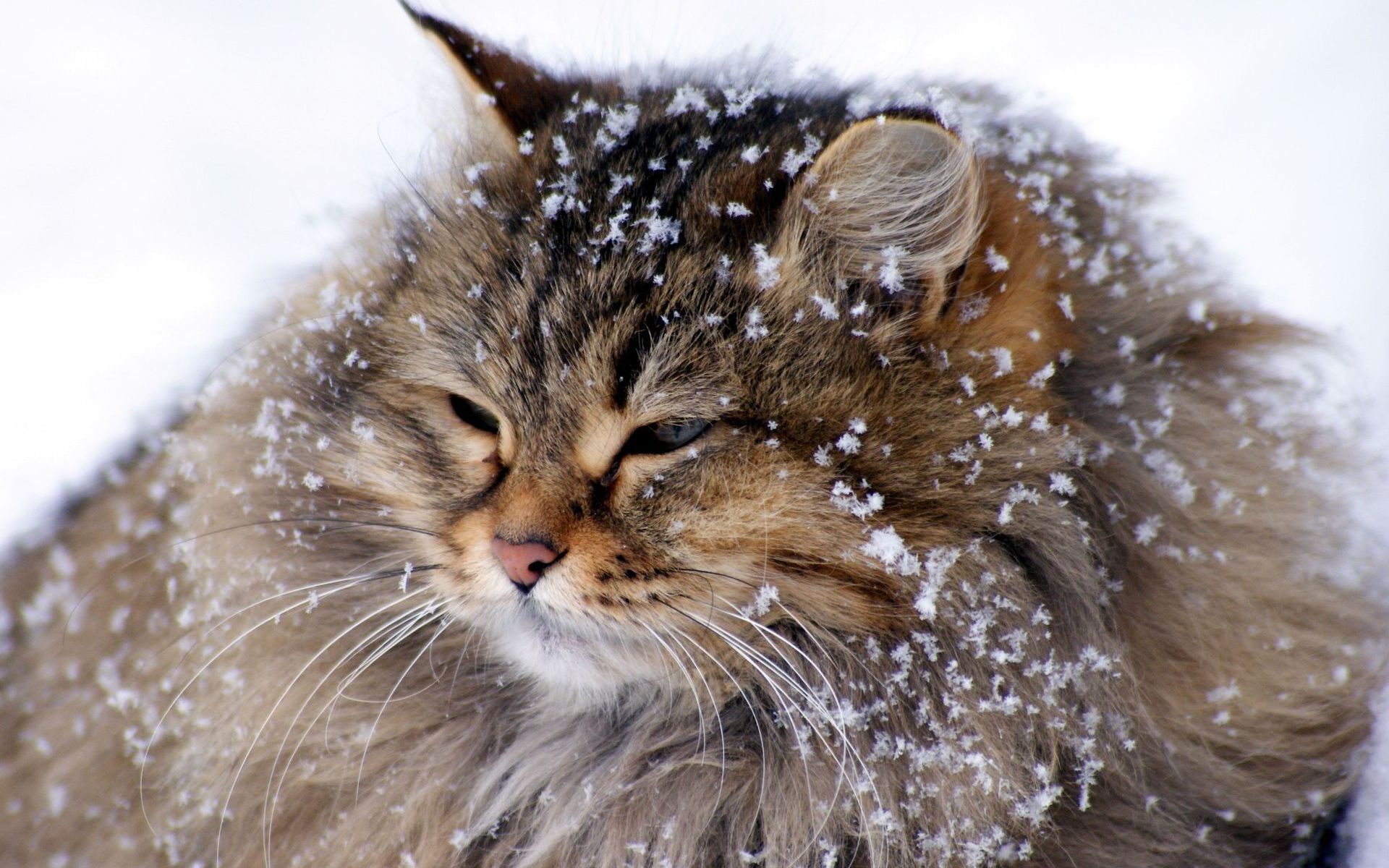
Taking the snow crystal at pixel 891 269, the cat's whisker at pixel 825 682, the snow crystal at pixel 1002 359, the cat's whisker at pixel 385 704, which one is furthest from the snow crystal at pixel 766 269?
the cat's whisker at pixel 385 704

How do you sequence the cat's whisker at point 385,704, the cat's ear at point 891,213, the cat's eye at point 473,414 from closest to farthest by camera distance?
the cat's ear at point 891,213 → the cat's eye at point 473,414 → the cat's whisker at point 385,704

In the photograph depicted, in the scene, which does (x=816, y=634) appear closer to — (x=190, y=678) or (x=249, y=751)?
(x=249, y=751)

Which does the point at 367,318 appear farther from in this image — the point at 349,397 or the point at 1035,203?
the point at 1035,203

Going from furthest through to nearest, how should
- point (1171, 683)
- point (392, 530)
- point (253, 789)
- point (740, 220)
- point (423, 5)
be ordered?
1. point (423, 5)
2. point (253, 789)
3. point (392, 530)
4. point (1171, 683)
5. point (740, 220)

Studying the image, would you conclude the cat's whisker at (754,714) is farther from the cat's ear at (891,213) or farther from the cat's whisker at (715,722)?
the cat's ear at (891,213)

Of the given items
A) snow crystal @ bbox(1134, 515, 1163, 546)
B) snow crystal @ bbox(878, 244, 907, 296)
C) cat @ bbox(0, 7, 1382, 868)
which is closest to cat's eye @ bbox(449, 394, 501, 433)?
cat @ bbox(0, 7, 1382, 868)

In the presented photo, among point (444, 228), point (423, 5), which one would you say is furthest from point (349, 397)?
point (423, 5)

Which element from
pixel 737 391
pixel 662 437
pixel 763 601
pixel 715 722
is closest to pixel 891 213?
pixel 737 391
